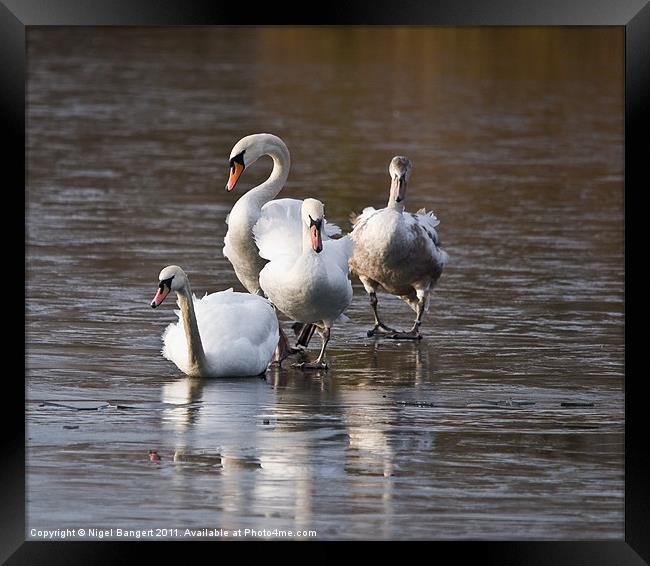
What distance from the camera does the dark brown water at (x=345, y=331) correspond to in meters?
7.93

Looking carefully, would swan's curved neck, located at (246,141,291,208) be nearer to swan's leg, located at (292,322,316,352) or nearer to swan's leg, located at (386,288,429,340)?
swan's leg, located at (292,322,316,352)

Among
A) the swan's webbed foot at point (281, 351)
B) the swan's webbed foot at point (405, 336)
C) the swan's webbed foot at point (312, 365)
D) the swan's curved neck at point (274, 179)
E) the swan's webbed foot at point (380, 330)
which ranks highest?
the swan's curved neck at point (274, 179)

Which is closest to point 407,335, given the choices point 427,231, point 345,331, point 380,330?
point 380,330

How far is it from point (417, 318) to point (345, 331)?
1.80 feet

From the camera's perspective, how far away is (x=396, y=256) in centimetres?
1266

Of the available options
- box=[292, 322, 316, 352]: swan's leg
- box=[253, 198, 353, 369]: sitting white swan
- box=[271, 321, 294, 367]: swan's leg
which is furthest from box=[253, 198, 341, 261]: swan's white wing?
box=[292, 322, 316, 352]: swan's leg

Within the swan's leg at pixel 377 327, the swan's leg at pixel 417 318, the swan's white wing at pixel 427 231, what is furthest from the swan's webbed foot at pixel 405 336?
the swan's white wing at pixel 427 231

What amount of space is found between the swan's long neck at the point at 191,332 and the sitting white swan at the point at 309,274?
701 mm

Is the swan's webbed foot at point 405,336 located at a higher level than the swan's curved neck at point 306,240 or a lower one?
lower

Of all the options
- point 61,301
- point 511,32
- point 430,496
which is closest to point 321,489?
point 430,496

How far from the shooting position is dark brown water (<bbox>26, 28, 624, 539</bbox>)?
312 inches

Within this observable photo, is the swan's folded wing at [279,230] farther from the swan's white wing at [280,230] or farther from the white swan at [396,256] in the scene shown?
the white swan at [396,256]

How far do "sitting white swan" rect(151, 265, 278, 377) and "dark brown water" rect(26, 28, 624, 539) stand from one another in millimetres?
163
